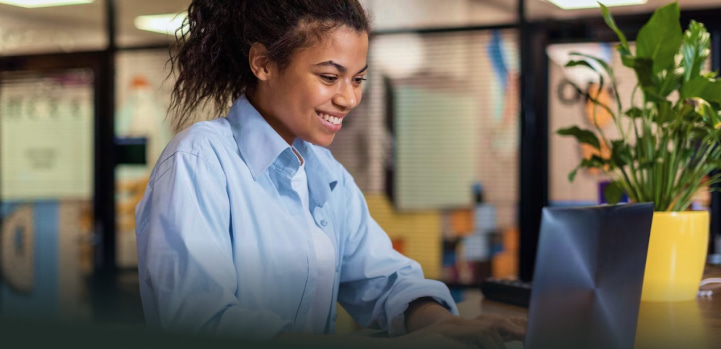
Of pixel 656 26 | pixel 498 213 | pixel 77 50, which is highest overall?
pixel 77 50

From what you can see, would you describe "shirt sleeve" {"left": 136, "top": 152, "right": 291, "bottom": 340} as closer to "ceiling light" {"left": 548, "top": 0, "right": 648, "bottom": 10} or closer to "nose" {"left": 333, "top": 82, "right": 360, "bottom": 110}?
"nose" {"left": 333, "top": 82, "right": 360, "bottom": 110}

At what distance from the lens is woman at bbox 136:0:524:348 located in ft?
3.13

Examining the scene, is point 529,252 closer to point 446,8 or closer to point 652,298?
point 446,8

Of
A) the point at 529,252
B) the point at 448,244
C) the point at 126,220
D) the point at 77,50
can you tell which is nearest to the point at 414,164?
the point at 448,244

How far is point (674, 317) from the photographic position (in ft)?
4.26

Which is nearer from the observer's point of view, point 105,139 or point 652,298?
point 652,298

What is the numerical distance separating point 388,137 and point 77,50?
2113 mm

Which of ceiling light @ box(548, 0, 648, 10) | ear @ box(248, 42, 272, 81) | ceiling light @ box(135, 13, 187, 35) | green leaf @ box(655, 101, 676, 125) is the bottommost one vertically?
green leaf @ box(655, 101, 676, 125)

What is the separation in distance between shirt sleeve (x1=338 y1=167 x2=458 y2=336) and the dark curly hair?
28 cm

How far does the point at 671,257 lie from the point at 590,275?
89cm

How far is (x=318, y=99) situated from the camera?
1.24 metres

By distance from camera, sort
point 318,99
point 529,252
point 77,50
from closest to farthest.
Answer: point 318,99
point 529,252
point 77,50

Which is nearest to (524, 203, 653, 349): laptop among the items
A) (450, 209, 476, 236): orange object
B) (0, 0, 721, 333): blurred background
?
(0, 0, 721, 333): blurred background

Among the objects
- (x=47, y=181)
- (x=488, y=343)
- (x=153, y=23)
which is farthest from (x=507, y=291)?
(x=47, y=181)
